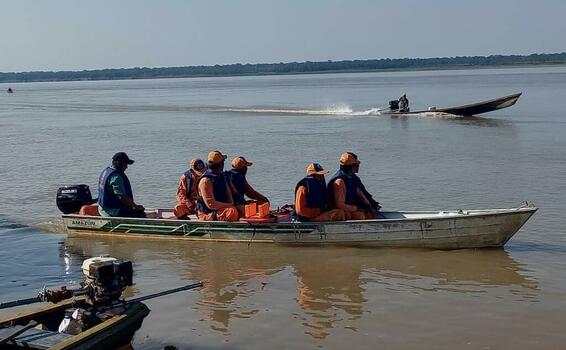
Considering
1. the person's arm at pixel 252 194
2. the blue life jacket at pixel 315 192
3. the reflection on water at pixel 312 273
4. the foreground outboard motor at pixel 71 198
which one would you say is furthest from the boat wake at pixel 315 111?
the reflection on water at pixel 312 273

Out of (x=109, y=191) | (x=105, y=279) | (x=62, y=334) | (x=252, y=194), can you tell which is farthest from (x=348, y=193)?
(x=62, y=334)

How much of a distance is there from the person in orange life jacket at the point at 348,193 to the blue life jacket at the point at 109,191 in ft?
10.8

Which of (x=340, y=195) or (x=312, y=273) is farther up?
(x=340, y=195)

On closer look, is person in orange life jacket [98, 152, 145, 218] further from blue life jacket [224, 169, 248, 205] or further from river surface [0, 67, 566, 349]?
blue life jacket [224, 169, 248, 205]

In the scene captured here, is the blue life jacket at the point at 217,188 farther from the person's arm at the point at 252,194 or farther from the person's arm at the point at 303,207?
the person's arm at the point at 303,207

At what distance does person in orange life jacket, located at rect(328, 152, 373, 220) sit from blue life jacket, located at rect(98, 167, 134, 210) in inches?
129

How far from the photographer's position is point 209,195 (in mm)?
12359

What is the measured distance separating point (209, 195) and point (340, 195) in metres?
2.06

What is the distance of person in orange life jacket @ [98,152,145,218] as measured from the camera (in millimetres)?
12500

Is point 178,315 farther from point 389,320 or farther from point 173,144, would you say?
point 173,144

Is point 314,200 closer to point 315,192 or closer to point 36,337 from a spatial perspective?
point 315,192

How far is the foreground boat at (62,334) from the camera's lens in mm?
6590

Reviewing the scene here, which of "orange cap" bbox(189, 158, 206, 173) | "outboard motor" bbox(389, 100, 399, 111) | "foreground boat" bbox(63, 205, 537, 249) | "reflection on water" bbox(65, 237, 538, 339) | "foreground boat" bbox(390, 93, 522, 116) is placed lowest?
"reflection on water" bbox(65, 237, 538, 339)

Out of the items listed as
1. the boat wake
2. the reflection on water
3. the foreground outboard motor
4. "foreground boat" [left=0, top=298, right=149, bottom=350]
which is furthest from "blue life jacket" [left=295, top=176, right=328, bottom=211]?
the boat wake
